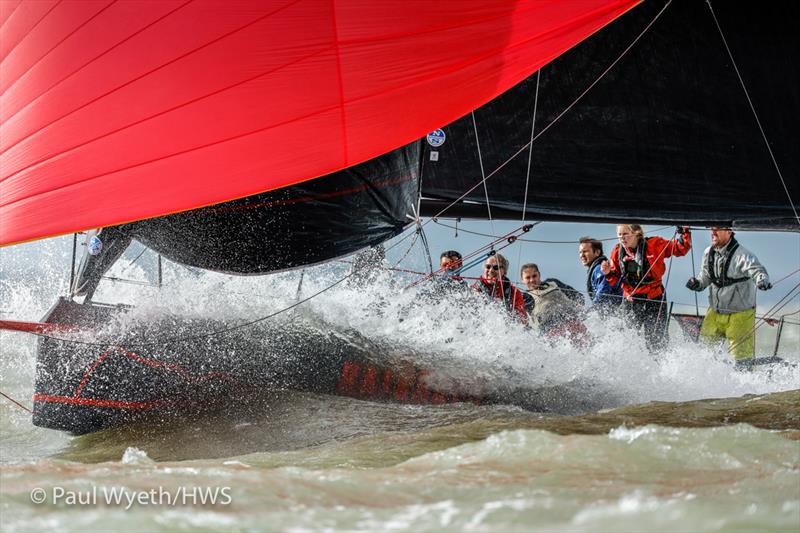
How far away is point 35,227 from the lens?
2.90 m

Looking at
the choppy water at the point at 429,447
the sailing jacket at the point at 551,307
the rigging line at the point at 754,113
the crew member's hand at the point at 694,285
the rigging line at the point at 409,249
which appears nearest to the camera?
the choppy water at the point at 429,447

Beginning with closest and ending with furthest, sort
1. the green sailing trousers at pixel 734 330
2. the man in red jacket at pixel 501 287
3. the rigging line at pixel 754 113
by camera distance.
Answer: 1. the rigging line at pixel 754 113
2. the man in red jacket at pixel 501 287
3. the green sailing trousers at pixel 734 330

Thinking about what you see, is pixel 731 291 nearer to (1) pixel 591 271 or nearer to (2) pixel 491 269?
(1) pixel 591 271

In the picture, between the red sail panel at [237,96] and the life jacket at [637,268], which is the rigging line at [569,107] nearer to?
the life jacket at [637,268]

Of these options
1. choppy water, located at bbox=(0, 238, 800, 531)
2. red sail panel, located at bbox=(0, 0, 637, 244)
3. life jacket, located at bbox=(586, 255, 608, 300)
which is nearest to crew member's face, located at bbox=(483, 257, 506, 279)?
choppy water, located at bbox=(0, 238, 800, 531)

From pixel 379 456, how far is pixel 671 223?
120 inches

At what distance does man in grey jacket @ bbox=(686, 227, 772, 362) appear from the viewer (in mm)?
4938

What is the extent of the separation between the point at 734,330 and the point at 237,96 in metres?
3.53

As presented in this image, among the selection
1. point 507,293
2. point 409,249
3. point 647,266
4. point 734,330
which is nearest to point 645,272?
point 647,266

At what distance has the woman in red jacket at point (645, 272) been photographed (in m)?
4.95

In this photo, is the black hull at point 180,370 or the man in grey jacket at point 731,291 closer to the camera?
the black hull at point 180,370

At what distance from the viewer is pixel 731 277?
5.03m

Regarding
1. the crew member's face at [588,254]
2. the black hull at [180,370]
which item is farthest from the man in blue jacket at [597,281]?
the black hull at [180,370]

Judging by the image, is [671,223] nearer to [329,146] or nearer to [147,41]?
[329,146]
